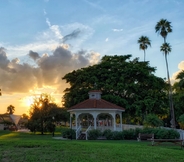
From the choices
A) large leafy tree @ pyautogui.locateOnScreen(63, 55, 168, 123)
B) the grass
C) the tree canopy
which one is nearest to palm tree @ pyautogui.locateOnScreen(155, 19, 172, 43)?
large leafy tree @ pyautogui.locateOnScreen(63, 55, 168, 123)

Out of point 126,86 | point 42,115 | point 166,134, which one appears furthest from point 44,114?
point 166,134

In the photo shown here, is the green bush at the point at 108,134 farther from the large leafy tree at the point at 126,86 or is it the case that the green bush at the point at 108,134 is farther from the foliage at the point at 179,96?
the foliage at the point at 179,96

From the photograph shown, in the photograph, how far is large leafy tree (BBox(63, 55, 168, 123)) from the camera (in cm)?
3819

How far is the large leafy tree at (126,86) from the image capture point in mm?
38188

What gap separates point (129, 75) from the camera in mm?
39875

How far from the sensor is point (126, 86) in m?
38.3

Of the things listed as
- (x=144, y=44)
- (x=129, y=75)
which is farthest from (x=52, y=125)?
(x=144, y=44)

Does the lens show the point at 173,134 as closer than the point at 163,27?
Yes

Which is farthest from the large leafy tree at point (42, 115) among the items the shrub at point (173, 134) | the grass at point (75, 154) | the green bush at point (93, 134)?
the grass at point (75, 154)

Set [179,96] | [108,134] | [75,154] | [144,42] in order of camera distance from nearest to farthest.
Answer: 1. [75,154]
2. [108,134]
3. [179,96]
4. [144,42]

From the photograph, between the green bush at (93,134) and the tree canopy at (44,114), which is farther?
the tree canopy at (44,114)

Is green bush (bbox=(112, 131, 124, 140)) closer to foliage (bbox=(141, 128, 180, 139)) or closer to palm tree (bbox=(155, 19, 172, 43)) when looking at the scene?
foliage (bbox=(141, 128, 180, 139))

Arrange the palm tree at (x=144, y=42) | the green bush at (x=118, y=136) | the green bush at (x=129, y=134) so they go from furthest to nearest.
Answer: the palm tree at (x=144, y=42) < the green bush at (x=129, y=134) < the green bush at (x=118, y=136)

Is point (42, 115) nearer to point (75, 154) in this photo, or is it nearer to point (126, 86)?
point (126, 86)
